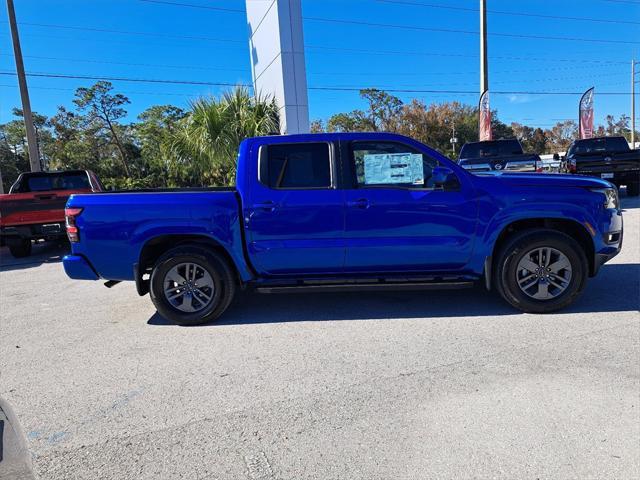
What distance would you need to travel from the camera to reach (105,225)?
15.0ft

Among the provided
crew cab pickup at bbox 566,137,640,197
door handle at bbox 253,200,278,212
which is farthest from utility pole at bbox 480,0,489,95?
door handle at bbox 253,200,278,212

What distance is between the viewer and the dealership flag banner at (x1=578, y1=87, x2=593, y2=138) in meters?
20.5

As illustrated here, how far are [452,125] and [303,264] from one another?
55971 millimetres

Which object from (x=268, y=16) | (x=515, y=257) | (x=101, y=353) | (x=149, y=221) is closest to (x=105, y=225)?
(x=149, y=221)

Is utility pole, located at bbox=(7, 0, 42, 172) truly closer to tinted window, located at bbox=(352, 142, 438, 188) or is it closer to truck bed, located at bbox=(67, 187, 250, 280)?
truck bed, located at bbox=(67, 187, 250, 280)

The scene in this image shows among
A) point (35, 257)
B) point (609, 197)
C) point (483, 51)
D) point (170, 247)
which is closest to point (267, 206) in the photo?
point (170, 247)

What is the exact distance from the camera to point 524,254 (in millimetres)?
4504

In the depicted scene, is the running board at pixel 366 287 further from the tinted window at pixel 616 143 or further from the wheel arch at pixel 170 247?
the tinted window at pixel 616 143

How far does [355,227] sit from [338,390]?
1.81 m

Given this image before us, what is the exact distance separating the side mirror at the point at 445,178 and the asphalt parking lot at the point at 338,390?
134cm

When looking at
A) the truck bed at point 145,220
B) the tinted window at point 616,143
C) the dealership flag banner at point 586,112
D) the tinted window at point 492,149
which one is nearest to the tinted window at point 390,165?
the truck bed at point 145,220

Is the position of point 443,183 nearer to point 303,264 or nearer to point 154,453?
point 303,264

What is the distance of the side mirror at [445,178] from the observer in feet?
14.4

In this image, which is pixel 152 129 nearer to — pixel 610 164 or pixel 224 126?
pixel 224 126
